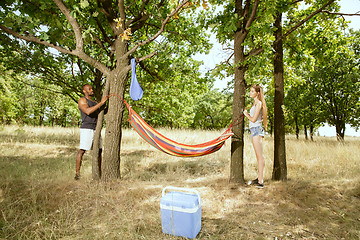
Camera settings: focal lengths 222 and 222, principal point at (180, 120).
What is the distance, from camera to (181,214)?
7.31 feet

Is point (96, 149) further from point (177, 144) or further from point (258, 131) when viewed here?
point (258, 131)

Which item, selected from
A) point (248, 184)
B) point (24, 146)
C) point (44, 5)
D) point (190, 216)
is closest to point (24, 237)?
point (190, 216)

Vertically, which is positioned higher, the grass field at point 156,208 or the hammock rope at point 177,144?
the hammock rope at point 177,144

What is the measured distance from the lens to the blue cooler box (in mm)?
2188

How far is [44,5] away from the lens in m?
4.07

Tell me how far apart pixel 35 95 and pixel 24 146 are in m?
19.2

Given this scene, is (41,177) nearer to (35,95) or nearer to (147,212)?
(147,212)

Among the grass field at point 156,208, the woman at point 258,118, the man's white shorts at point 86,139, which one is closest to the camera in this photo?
the grass field at point 156,208

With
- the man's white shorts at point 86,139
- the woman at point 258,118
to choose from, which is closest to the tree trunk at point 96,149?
the man's white shorts at point 86,139

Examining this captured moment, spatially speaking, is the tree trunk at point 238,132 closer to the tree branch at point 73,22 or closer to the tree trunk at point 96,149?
the tree trunk at point 96,149

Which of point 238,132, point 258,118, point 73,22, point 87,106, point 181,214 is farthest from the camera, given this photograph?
point 87,106

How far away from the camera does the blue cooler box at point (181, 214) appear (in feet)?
7.18

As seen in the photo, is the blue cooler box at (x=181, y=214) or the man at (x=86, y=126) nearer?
the blue cooler box at (x=181, y=214)

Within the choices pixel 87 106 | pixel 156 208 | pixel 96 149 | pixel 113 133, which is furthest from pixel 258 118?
pixel 87 106
